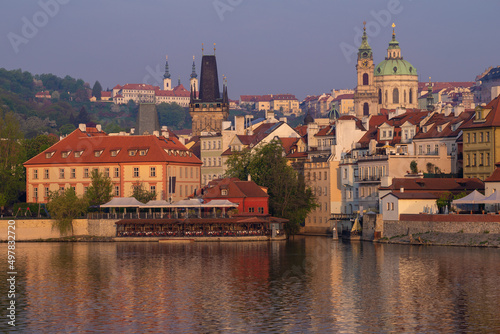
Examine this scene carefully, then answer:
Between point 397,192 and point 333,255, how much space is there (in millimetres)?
15822

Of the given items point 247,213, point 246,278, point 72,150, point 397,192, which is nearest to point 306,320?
point 246,278

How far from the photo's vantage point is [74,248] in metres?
95.4

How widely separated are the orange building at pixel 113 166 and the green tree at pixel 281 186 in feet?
35.9

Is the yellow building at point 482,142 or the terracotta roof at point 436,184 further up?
the yellow building at point 482,142

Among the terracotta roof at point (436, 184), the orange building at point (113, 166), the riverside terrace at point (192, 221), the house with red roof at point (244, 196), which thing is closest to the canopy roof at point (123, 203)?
the riverside terrace at point (192, 221)

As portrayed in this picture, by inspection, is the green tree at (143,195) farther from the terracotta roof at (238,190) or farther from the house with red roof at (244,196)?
the house with red roof at (244,196)

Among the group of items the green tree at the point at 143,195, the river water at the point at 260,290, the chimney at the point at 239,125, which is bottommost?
the river water at the point at 260,290

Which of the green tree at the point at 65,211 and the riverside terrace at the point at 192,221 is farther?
the green tree at the point at 65,211

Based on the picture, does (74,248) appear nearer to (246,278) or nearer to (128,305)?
(246,278)

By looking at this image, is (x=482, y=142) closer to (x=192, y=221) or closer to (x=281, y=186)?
(x=281, y=186)

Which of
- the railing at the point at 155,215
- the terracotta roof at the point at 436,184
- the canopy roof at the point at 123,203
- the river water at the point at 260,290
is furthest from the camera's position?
the canopy roof at the point at 123,203

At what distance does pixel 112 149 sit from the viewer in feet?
402

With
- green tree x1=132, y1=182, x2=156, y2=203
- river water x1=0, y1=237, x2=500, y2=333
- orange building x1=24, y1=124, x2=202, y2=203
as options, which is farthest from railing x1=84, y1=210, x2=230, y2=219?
river water x1=0, y1=237, x2=500, y2=333

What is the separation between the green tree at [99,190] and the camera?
112m
